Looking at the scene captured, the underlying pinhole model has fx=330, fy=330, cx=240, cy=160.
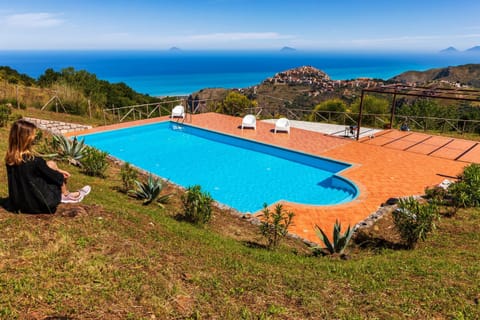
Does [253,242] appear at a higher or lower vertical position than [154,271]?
lower

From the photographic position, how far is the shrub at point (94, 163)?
28.2ft

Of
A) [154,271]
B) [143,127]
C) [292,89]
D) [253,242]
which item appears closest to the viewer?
[154,271]

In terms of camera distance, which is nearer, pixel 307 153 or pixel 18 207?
pixel 18 207

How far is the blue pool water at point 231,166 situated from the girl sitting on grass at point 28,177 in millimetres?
5743

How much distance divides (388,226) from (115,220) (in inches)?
220

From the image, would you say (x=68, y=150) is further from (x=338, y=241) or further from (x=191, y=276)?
(x=338, y=241)

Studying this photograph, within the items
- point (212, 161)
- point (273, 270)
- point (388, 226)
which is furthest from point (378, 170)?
point (273, 270)

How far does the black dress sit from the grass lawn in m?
0.16

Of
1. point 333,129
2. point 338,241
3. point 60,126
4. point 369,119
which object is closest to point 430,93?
point 333,129

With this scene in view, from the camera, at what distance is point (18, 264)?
11.3ft

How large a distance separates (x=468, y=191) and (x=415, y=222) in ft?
9.47

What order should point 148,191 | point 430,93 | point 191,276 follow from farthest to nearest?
point 430,93 < point 148,191 < point 191,276

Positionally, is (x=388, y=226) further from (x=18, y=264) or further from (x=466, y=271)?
(x=18, y=264)

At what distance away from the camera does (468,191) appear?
7625mm
